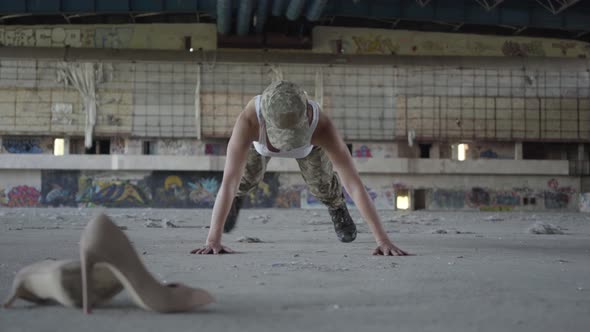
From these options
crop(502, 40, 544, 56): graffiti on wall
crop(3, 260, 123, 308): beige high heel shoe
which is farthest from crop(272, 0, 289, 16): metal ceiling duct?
crop(3, 260, 123, 308): beige high heel shoe

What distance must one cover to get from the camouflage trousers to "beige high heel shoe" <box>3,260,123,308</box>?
154 inches

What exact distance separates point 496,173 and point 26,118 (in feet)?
83.8

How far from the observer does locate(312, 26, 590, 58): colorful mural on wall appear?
33.4 meters

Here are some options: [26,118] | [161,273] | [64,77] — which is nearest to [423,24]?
[64,77]

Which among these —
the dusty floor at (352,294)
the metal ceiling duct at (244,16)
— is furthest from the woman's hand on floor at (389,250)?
the metal ceiling duct at (244,16)

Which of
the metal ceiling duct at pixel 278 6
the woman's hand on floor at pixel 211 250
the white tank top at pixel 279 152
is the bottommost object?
the woman's hand on floor at pixel 211 250

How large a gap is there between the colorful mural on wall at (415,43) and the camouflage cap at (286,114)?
28.9 meters

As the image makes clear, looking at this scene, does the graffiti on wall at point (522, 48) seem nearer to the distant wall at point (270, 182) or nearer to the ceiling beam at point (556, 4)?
the ceiling beam at point (556, 4)

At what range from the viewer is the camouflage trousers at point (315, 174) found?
6.36 meters

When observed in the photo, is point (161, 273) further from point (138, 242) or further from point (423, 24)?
point (423, 24)

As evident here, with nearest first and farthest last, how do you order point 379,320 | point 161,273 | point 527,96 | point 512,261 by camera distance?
point 379,320, point 161,273, point 512,261, point 527,96

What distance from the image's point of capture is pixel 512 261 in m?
4.82

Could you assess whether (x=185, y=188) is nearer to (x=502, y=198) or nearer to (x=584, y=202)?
(x=502, y=198)

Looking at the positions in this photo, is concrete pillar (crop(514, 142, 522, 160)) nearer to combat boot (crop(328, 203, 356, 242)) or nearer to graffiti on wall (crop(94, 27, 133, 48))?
graffiti on wall (crop(94, 27, 133, 48))
